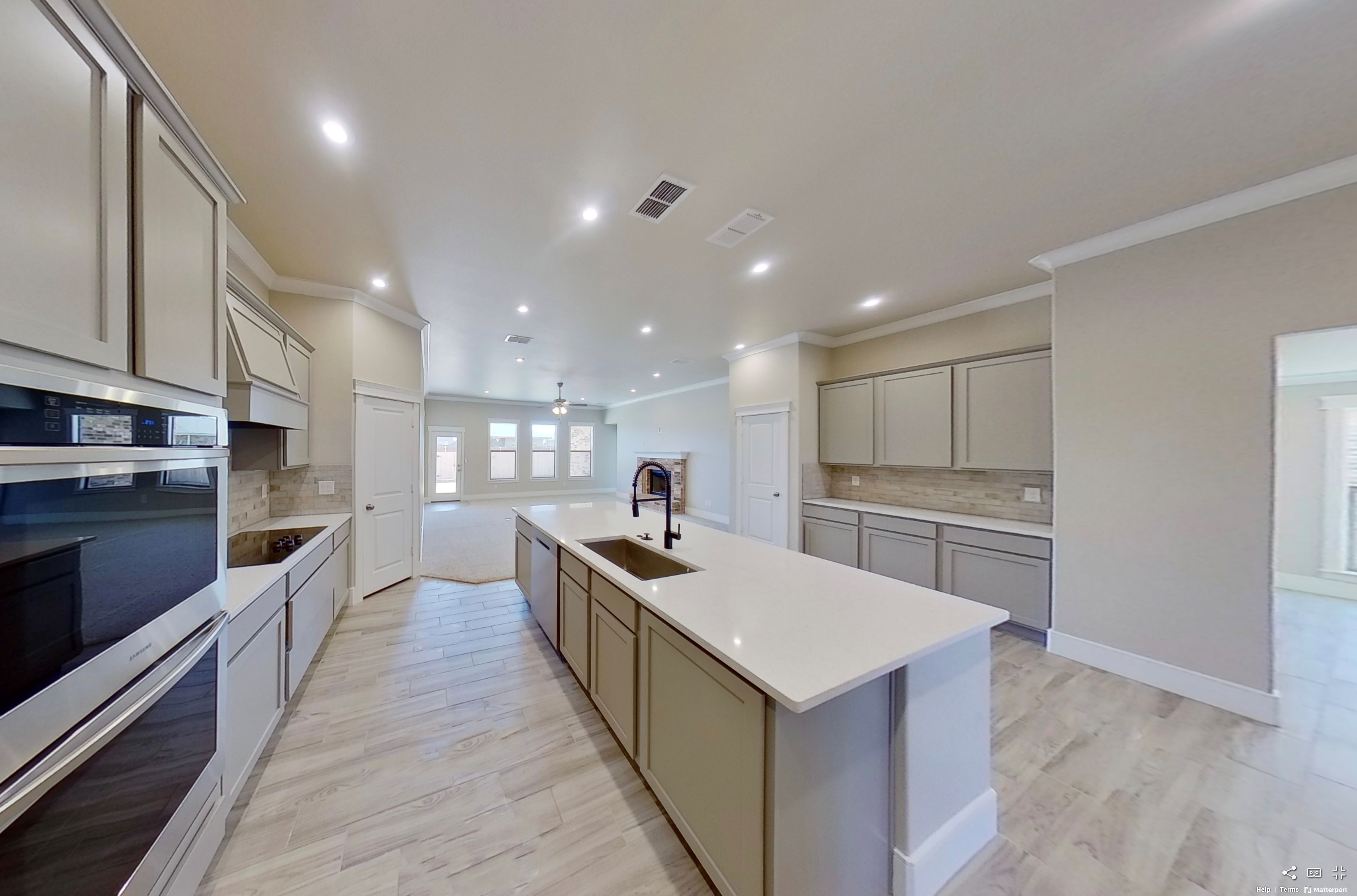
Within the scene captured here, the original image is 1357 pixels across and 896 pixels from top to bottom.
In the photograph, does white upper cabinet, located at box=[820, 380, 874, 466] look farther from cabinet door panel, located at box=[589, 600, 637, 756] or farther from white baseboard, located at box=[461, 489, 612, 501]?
white baseboard, located at box=[461, 489, 612, 501]

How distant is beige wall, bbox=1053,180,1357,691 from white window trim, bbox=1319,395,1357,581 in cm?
341

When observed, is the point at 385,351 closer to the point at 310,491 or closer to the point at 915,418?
the point at 310,491

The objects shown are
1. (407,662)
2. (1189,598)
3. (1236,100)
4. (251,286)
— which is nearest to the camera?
(1236,100)

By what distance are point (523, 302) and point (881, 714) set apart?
4.14 m

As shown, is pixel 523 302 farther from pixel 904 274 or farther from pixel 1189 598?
pixel 1189 598

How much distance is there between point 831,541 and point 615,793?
3.58 meters

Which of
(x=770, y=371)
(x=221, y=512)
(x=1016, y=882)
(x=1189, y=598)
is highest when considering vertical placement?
(x=770, y=371)

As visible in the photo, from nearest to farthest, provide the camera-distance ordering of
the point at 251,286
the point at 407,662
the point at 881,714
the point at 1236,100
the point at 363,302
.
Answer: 1. the point at 881,714
2. the point at 1236,100
3. the point at 407,662
4. the point at 251,286
5. the point at 363,302

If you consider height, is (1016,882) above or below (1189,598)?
below

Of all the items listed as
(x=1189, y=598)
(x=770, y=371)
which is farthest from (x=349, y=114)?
(x=1189, y=598)

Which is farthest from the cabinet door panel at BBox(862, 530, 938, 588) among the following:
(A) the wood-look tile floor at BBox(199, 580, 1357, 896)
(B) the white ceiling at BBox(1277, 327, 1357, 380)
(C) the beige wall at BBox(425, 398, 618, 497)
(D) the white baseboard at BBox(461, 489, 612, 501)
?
(C) the beige wall at BBox(425, 398, 618, 497)

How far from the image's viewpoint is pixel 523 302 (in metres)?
4.10

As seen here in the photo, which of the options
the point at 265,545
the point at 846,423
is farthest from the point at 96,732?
the point at 846,423

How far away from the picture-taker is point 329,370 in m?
3.77
